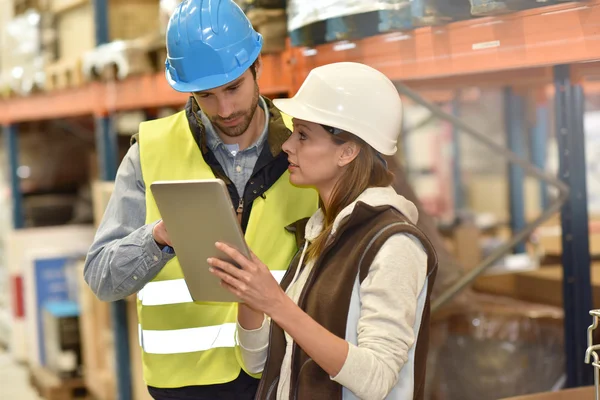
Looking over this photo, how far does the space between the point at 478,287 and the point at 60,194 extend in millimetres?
4519

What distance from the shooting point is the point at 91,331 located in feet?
18.5

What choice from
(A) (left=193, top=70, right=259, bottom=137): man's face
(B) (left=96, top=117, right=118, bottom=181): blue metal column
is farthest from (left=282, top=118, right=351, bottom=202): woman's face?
(B) (left=96, top=117, right=118, bottom=181): blue metal column

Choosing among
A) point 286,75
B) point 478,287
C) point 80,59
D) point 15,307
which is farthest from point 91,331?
point 286,75

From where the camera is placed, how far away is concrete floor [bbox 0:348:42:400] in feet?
21.4

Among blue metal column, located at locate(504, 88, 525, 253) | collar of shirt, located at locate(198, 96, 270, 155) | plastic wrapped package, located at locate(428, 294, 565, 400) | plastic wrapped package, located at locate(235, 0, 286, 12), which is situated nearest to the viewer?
collar of shirt, located at locate(198, 96, 270, 155)

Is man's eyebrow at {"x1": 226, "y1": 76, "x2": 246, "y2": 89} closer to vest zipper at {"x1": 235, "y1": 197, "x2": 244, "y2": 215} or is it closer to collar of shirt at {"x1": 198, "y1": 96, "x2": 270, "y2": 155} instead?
collar of shirt at {"x1": 198, "y1": 96, "x2": 270, "y2": 155}

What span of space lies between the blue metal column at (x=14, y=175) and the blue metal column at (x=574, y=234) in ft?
17.1

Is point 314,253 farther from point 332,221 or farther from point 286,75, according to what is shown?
point 286,75

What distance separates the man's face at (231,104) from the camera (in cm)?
245

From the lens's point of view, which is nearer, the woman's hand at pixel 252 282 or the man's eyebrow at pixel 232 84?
the woman's hand at pixel 252 282

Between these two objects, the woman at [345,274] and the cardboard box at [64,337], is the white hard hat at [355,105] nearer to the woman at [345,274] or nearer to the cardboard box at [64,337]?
the woman at [345,274]

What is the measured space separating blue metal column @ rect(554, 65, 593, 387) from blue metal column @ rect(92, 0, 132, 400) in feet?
8.26

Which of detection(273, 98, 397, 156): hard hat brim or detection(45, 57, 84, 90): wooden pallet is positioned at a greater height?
detection(273, 98, 397, 156): hard hat brim

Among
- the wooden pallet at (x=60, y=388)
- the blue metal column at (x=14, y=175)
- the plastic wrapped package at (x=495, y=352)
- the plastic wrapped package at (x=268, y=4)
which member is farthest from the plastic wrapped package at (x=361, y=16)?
the blue metal column at (x=14, y=175)
